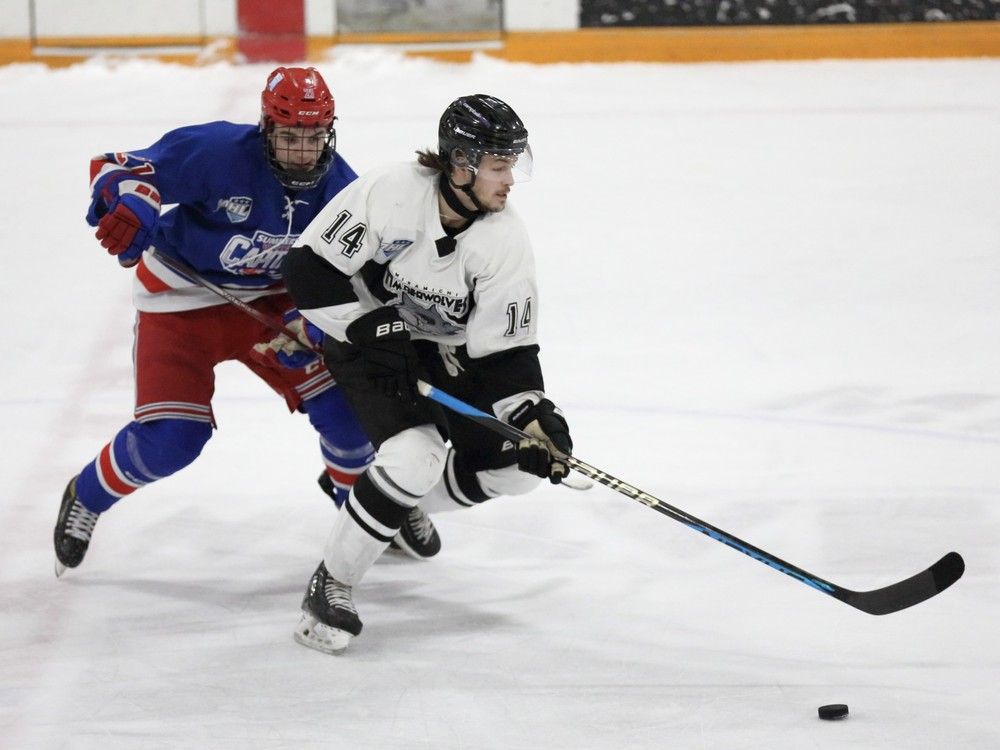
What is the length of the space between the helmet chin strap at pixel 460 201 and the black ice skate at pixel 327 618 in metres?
0.75

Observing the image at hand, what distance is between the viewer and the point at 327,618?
2.67 metres

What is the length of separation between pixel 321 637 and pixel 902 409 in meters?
1.96

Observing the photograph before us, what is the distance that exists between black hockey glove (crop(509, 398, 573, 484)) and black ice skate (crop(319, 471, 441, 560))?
46 cm

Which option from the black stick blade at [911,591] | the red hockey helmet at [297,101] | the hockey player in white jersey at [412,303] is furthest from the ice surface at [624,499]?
the red hockey helmet at [297,101]

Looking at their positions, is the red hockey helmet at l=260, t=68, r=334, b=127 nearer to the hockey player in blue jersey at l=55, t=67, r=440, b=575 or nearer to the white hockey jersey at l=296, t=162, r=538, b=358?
the hockey player in blue jersey at l=55, t=67, r=440, b=575

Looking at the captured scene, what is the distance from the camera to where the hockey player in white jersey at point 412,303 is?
2.62 m

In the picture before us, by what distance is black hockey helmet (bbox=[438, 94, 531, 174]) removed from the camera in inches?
101

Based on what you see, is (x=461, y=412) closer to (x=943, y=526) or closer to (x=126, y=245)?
(x=126, y=245)

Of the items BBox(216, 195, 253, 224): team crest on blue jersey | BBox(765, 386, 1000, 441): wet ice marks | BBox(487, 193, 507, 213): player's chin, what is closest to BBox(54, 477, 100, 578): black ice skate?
BBox(216, 195, 253, 224): team crest on blue jersey

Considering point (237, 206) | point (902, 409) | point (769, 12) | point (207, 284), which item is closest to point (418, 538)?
point (207, 284)

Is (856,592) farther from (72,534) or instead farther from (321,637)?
(72,534)

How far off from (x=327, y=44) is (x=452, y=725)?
231 inches

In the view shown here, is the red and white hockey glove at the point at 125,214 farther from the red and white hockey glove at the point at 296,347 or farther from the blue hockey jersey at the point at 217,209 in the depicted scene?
the red and white hockey glove at the point at 296,347

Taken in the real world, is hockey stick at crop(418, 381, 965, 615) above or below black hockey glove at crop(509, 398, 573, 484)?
below
